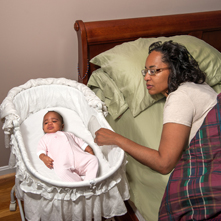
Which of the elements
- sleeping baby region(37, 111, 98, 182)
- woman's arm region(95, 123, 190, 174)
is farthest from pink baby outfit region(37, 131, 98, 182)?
woman's arm region(95, 123, 190, 174)

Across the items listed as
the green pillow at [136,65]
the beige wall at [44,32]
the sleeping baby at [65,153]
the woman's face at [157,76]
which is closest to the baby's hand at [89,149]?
the sleeping baby at [65,153]

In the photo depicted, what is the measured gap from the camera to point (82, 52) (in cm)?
179

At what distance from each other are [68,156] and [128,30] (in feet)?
3.14

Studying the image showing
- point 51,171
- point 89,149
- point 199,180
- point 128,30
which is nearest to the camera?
point 199,180

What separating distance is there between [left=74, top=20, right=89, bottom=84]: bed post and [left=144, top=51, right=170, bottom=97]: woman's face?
52 cm

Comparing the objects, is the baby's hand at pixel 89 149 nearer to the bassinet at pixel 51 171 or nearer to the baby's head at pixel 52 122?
the bassinet at pixel 51 171

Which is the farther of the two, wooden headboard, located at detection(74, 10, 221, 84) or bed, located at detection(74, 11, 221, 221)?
wooden headboard, located at detection(74, 10, 221, 84)

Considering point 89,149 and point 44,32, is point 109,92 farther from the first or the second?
point 44,32

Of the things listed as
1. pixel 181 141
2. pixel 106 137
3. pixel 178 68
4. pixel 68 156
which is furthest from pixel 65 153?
pixel 178 68

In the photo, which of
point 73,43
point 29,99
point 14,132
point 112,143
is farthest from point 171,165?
point 73,43

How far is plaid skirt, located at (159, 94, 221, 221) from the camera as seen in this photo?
1029 mm

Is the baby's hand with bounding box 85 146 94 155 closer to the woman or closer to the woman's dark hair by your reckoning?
the woman

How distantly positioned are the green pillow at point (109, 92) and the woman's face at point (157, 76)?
24 cm

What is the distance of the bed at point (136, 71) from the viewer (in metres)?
1.36
